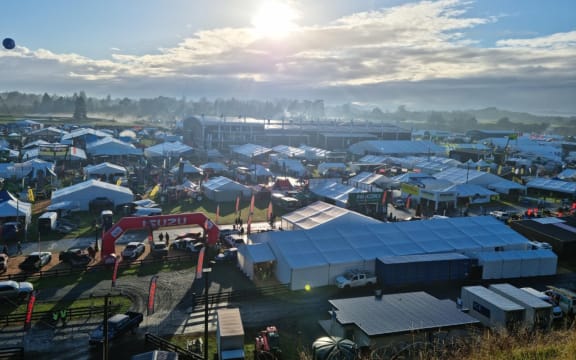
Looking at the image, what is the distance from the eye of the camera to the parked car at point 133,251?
65.1 ft

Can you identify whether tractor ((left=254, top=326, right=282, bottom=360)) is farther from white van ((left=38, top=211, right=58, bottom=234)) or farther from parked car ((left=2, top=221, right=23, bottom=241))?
parked car ((left=2, top=221, right=23, bottom=241))

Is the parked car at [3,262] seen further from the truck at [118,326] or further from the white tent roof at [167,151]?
the white tent roof at [167,151]

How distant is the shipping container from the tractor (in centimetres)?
656

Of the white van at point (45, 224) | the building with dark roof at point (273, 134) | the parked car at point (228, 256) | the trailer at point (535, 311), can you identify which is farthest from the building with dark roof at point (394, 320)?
the building with dark roof at point (273, 134)

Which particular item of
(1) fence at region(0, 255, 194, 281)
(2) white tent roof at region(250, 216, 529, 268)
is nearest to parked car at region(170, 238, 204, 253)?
(1) fence at region(0, 255, 194, 281)

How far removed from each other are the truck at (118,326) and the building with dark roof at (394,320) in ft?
19.8

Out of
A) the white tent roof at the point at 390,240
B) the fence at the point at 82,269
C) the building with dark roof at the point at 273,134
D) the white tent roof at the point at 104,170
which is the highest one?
the building with dark roof at the point at 273,134

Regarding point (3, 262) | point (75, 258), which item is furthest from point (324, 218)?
point (3, 262)

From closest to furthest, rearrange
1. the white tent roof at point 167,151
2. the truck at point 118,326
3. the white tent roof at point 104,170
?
1. the truck at point 118,326
2. the white tent roof at point 104,170
3. the white tent roof at point 167,151

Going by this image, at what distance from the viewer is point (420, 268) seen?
17938mm

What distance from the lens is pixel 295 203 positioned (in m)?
31.3

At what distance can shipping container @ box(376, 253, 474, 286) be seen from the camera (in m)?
17.6

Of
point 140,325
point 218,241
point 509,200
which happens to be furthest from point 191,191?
point 509,200

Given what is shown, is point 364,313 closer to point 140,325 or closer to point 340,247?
point 340,247
